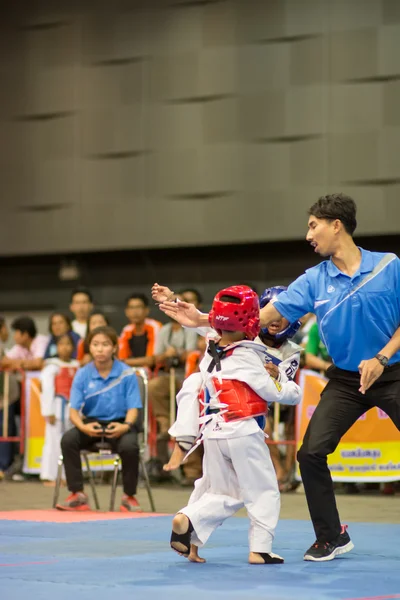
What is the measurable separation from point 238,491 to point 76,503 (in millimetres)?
3304

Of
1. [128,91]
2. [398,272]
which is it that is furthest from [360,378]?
[128,91]

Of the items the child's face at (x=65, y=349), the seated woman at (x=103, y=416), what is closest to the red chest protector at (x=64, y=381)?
the child's face at (x=65, y=349)

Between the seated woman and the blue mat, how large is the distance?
4.73ft

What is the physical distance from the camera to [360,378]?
200 inches

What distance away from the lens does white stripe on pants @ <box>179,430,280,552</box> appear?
16.1 ft

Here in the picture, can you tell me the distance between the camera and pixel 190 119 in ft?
43.9

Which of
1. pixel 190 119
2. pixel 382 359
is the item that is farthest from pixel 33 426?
pixel 382 359

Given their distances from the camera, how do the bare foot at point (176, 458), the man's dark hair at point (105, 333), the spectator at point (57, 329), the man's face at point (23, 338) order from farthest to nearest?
the man's face at point (23, 338) → the spectator at point (57, 329) → the man's dark hair at point (105, 333) → the bare foot at point (176, 458)

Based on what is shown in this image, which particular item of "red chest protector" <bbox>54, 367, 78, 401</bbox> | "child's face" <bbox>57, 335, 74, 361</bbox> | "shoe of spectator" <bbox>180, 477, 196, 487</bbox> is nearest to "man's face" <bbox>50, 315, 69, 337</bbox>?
"child's face" <bbox>57, 335, 74, 361</bbox>

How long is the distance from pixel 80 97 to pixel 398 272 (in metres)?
9.52

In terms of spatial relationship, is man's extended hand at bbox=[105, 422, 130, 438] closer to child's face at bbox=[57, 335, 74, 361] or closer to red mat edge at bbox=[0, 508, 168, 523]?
red mat edge at bbox=[0, 508, 168, 523]

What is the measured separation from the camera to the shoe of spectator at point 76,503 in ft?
26.5

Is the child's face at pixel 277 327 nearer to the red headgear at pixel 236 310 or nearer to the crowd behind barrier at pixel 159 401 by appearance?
the red headgear at pixel 236 310

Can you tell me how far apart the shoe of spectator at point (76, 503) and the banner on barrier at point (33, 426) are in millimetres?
2885
